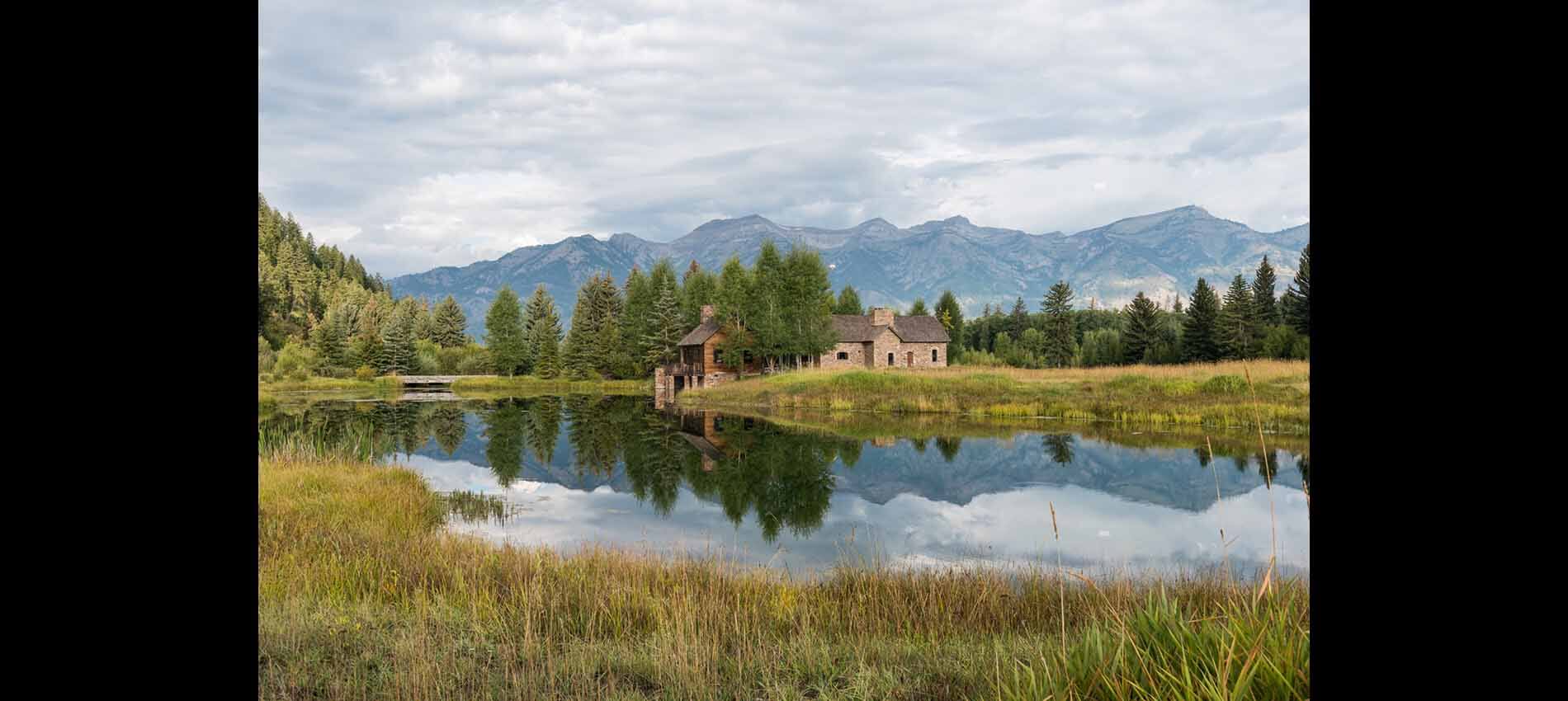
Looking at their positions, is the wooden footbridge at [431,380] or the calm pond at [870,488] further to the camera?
the wooden footbridge at [431,380]

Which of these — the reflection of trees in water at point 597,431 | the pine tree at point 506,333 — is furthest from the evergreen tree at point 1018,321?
the reflection of trees in water at point 597,431

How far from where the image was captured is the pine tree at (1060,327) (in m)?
53.1

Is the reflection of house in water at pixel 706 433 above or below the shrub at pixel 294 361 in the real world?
below

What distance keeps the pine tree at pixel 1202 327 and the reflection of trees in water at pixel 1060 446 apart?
23136mm

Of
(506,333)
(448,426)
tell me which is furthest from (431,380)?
(448,426)

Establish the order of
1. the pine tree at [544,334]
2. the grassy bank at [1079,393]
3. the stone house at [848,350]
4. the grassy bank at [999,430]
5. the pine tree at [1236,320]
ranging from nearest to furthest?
the grassy bank at [999,430], the grassy bank at [1079,393], the pine tree at [1236,320], the stone house at [848,350], the pine tree at [544,334]

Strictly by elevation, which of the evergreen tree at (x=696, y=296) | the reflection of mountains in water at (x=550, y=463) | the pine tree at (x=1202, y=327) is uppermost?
the evergreen tree at (x=696, y=296)

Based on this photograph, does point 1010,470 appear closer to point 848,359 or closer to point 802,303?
point 802,303

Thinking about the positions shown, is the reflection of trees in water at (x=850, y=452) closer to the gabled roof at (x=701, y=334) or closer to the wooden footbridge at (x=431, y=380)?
the gabled roof at (x=701, y=334)

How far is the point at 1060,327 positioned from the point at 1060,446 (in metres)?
36.9

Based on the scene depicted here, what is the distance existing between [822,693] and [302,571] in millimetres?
4875
